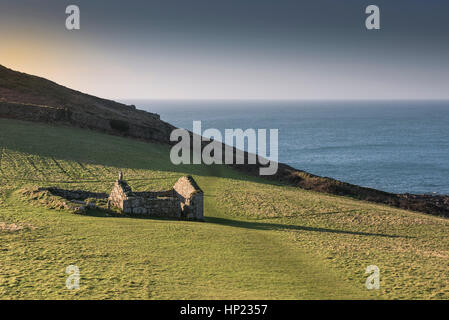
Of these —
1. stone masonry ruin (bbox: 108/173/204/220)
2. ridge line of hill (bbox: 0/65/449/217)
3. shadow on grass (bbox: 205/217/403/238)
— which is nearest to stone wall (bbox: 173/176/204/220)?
stone masonry ruin (bbox: 108/173/204/220)

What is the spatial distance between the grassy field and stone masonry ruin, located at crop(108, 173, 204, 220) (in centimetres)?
112

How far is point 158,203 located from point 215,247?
7.23m

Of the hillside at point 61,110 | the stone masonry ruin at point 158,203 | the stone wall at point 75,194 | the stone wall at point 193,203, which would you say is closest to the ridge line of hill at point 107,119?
the hillside at point 61,110

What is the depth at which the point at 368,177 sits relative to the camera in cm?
9494

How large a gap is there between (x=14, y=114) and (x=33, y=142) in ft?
48.7

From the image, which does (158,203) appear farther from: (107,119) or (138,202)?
(107,119)

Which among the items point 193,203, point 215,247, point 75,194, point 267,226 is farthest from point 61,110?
point 215,247

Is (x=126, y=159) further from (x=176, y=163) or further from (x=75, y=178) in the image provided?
(x=75, y=178)

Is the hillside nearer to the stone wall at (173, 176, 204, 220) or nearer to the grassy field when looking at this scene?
the grassy field

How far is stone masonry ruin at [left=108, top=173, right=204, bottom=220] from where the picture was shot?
25344 mm

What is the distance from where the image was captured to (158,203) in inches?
1029

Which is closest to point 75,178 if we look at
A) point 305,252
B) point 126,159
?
point 126,159

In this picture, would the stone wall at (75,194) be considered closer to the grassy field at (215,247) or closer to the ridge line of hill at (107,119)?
the grassy field at (215,247)

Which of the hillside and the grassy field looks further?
the hillside
